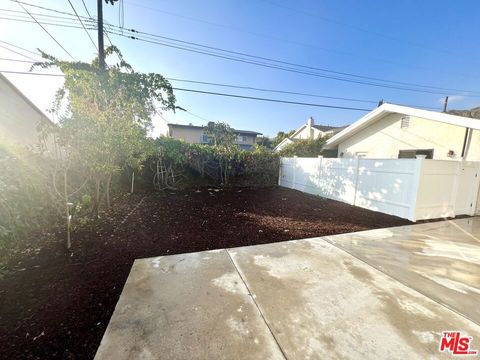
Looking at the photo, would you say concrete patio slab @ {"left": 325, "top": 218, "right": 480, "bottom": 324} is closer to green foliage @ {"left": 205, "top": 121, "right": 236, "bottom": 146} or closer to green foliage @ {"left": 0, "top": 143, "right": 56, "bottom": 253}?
green foliage @ {"left": 0, "top": 143, "right": 56, "bottom": 253}

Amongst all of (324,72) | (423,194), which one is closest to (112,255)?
(423,194)

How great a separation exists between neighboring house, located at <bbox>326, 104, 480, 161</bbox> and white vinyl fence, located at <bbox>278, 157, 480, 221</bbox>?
1.40 metres

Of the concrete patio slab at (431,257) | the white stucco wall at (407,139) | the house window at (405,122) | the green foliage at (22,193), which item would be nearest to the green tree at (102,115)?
the green foliage at (22,193)

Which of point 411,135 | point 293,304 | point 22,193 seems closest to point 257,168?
point 411,135

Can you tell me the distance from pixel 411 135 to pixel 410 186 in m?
4.75

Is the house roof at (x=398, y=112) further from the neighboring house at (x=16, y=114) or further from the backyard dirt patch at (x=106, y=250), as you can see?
the neighboring house at (x=16, y=114)

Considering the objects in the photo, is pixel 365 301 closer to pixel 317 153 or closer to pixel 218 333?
pixel 218 333

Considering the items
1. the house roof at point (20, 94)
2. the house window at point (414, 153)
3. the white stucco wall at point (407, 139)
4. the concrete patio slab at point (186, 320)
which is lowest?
the concrete patio slab at point (186, 320)

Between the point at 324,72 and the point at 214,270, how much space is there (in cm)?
1515

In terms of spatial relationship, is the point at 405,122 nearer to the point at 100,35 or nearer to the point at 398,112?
the point at 398,112

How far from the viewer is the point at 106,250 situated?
336 cm

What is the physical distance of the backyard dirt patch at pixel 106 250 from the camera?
1.77m

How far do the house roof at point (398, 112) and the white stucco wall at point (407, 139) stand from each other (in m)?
0.35

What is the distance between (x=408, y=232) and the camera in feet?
15.1
